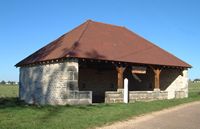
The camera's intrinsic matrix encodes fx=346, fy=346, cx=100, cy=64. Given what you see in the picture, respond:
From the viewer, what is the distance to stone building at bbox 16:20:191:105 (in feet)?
64.1

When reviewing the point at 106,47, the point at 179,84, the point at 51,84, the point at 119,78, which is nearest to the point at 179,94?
the point at 179,84

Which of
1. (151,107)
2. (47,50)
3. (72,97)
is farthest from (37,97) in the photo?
(151,107)

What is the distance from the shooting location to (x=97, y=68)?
2462 cm

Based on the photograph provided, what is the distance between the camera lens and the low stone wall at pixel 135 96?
20197mm

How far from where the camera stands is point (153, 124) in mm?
11891

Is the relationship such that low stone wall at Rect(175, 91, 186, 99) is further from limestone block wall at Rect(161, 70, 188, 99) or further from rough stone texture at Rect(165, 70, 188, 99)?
rough stone texture at Rect(165, 70, 188, 99)

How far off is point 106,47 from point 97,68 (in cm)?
280

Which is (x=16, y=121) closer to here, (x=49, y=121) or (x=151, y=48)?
(x=49, y=121)

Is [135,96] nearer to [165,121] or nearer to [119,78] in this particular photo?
[119,78]

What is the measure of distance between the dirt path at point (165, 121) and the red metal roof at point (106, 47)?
658 cm

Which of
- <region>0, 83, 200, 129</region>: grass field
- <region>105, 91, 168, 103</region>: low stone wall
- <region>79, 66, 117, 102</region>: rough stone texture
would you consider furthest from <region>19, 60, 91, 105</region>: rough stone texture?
<region>0, 83, 200, 129</region>: grass field

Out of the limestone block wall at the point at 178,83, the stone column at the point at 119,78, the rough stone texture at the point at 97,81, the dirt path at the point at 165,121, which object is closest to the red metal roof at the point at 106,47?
the stone column at the point at 119,78

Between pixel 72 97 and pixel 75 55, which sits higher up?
pixel 75 55

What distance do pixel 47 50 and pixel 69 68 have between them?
17.0ft
